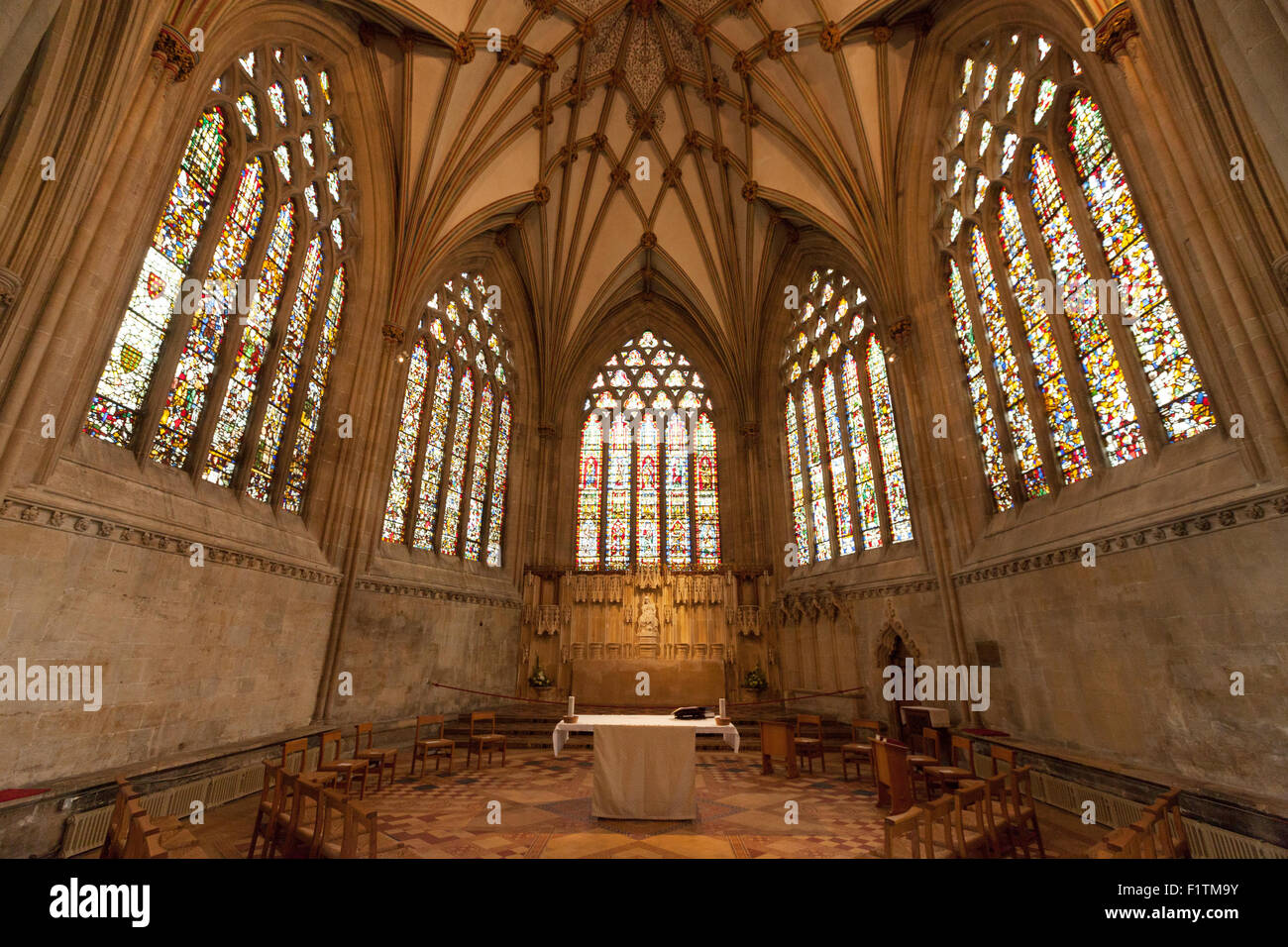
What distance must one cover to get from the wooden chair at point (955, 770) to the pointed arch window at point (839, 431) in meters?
4.89

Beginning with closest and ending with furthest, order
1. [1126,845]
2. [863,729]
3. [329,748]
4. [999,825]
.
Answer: [1126,845] → [999,825] → [329,748] → [863,729]

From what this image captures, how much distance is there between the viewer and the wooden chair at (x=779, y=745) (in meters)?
9.48

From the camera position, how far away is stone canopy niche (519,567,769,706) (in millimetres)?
15797

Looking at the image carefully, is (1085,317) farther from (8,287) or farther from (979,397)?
(8,287)

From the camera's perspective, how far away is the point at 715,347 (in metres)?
19.8

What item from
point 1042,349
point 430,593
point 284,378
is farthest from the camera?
point 430,593

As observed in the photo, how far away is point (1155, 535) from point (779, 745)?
622 cm

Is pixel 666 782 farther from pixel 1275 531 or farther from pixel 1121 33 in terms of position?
pixel 1121 33

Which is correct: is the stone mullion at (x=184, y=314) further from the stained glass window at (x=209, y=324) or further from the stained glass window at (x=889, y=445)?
the stained glass window at (x=889, y=445)

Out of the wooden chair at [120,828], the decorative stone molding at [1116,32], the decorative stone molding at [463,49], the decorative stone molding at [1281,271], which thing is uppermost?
the decorative stone molding at [463,49]

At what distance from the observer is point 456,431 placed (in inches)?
624

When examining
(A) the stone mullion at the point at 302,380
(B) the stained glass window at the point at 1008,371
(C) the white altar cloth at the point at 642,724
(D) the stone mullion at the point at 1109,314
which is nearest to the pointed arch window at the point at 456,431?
(A) the stone mullion at the point at 302,380

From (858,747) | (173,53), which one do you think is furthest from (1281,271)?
(173,53)
